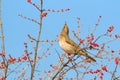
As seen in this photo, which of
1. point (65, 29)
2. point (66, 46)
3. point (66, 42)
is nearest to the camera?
point (65, 29)

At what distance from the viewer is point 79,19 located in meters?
7.45

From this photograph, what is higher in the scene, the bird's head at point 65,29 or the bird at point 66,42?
the bird's head at point 65,29

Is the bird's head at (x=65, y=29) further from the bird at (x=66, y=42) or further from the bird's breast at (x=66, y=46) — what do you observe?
the bird's breast at (x=66, y=46)

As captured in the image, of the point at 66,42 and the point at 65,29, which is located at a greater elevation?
the point at 65,29

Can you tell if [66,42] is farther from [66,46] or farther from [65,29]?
[65,29]

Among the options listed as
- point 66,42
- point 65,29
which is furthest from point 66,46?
point 65,29

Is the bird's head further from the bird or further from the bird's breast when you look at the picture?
the bird's breast

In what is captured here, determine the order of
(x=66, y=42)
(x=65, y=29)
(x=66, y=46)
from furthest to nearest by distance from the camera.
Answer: (x=66, y=42) < (x=66, y=46) < (x=65, y=29)

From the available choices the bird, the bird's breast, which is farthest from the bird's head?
the bird's breast

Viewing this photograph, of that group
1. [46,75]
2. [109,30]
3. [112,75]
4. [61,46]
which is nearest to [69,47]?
[61,46]

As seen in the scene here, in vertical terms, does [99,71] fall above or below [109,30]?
below

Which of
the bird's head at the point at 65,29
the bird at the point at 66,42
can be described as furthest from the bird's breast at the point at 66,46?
the bird's head at the point at 65,29

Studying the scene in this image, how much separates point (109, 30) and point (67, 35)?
1.48 metres

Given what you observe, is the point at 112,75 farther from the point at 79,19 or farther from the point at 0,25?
the point at 79,19
